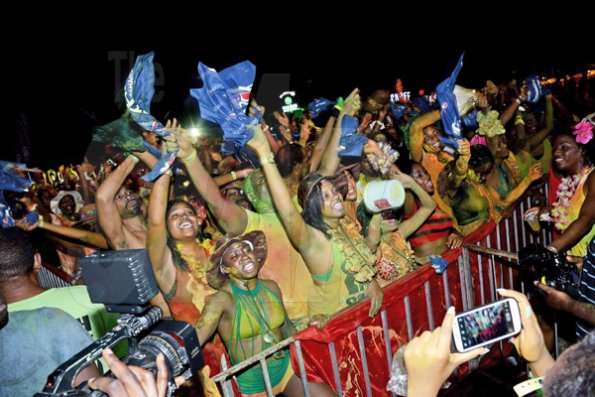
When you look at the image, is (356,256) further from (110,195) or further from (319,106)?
(319,106)

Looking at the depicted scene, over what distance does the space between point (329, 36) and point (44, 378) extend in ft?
39.9

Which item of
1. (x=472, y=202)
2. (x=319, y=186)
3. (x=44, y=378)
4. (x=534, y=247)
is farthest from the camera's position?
(x=472, y=202)

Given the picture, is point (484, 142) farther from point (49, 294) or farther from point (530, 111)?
point (49, 294)

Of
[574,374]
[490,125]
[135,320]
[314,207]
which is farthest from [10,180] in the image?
[490,125]

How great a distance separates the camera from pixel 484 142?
5.79 meters

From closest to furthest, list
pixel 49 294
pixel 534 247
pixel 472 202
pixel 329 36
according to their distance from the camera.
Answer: pixel 49 294
pixel 534 247
pixel 472 202
pixel 329 36

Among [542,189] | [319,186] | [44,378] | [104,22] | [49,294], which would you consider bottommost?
[542,189]

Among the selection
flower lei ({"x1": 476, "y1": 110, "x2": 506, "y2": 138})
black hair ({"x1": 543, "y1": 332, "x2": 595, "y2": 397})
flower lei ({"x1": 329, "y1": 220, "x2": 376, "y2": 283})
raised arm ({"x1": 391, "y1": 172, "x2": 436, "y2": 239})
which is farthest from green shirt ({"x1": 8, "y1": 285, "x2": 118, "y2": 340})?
flower lei ({"x1": 476, "y1": 110, "x2": 506, "y2": 138})

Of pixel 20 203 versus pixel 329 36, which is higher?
pixel 329 36

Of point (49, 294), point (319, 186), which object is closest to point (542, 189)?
point (319, 186)

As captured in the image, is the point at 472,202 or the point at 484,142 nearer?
the point at 472,202

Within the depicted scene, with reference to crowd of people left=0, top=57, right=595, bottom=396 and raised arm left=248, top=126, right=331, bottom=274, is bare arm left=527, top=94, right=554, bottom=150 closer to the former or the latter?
crowd of people left=0, top=57, right=595, bottom=396

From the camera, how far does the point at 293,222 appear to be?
9.69 ft

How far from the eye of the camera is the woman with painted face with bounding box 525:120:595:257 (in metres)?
3.72
